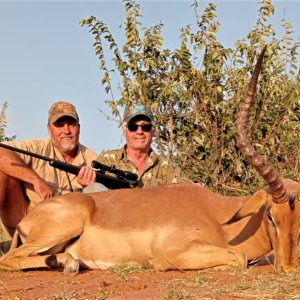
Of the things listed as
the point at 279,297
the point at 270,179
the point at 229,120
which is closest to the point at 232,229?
the point at 270,179

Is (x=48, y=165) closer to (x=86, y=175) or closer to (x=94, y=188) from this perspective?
(x=86, y=175)

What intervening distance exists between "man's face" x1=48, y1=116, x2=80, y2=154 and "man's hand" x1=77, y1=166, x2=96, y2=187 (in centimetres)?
74

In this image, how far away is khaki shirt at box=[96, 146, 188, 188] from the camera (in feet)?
29.0

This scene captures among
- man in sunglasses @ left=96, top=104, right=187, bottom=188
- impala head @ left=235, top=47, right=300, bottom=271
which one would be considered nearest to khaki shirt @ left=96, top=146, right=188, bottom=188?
man in sunglasses @ left=96, top=104, right=187, bottom=188

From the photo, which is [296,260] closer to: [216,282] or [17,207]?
[216,282]

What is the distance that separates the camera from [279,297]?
452 cm

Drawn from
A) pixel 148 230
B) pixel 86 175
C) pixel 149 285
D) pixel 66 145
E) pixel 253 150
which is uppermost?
pixel 66 145

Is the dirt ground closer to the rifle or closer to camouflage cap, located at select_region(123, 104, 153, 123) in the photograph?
the rifle

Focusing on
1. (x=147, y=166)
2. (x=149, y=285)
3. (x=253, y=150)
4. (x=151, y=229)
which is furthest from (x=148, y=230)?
(x=147, y=166)

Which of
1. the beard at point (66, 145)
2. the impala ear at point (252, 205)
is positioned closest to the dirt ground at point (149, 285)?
the impala ear at point (252, 205)

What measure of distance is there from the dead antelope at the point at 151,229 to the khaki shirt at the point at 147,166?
1.60m

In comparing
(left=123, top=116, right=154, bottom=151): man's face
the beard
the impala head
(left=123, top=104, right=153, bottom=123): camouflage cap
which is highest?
(left=123, top=104, right=153, bottom=123): camouflage cap

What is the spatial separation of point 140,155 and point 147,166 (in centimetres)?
18

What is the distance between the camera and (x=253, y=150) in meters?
5.87
